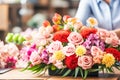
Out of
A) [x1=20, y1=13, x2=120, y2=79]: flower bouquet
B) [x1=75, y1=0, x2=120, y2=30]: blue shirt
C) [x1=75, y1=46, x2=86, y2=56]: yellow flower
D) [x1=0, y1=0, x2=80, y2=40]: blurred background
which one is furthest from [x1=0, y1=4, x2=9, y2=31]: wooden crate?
[x1=75, y1=46, x2=86, y2=56]: yellow flower

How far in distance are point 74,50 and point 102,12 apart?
1072 millimetres

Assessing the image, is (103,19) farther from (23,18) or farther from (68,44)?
(23,18)

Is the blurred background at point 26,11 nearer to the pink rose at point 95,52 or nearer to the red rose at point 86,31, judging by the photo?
the red rose at point 86,31

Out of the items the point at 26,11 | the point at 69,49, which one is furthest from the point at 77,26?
the point at 26,11

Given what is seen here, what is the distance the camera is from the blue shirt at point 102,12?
3482 millimetres

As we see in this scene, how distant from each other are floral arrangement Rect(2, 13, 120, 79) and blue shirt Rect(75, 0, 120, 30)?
2.70ft

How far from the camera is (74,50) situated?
2502 mm

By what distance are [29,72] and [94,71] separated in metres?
0.50

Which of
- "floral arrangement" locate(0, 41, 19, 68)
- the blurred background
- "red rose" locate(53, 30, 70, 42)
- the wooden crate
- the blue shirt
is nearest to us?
"red rose" locate(53, 30, 70, 42)

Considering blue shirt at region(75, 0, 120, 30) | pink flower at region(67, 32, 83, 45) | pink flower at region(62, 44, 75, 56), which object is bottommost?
pink flower at region(62, 44, 75, 56)

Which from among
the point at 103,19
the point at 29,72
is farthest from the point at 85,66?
the point at 103,19

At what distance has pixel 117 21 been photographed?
349cm

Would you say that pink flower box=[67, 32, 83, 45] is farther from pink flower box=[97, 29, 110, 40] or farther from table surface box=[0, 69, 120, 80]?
table surface box=[0, 69, 120, 80]

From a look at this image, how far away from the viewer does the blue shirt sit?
3.48m
